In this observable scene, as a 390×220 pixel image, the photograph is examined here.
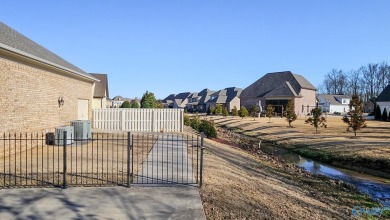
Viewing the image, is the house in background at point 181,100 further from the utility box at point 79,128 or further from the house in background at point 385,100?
the utility box at point 79,128

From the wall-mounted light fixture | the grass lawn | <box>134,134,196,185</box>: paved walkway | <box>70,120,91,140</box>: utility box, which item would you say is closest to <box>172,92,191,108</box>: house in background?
<box>70,120,91,140</box>: utility box

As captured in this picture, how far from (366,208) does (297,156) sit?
1135 cm

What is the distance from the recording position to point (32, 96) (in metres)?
13.0

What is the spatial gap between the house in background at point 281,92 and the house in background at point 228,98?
880 cm

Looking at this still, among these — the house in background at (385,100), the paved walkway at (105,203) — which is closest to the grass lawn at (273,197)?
the paved walkway at (105,203)

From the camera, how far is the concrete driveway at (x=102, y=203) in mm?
5859

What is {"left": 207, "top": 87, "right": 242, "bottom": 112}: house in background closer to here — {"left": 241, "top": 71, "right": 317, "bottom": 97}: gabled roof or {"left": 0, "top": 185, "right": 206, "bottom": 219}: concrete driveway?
{"left": 241, "top": 71, "right": 317, "bottom": 97}: gabled roof

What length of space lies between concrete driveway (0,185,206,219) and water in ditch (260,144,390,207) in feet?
24.8

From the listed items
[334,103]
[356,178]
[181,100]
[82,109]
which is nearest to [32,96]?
[82,109]

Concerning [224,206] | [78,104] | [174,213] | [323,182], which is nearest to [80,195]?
[174,213]

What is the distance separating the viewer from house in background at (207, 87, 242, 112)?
75438 millimetres

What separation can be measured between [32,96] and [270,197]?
10289mm

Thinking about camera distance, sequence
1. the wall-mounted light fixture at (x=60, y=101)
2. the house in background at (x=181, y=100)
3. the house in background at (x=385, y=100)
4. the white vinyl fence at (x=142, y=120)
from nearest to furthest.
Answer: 1. the wall-mounted light fixture at (x=60, y=101)
2. the white vinyl fence at (x=142, y=120)
3. the house in background at (x=385, y=100)
4. the house in background at (x=181, y=100)

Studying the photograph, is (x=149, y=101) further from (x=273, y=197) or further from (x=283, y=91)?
(x=283, y=91)
